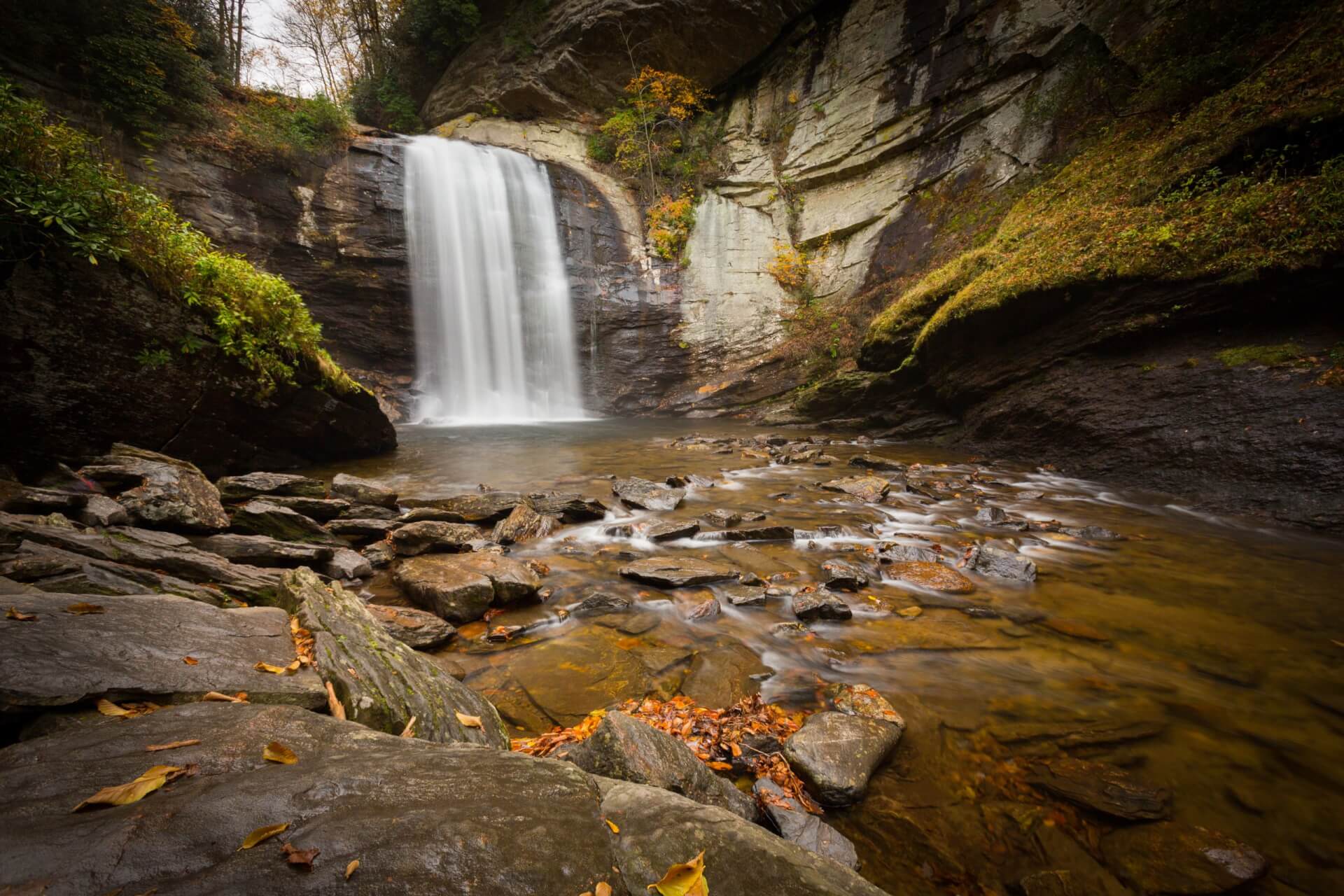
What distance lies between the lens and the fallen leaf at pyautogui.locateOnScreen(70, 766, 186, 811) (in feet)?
2.99

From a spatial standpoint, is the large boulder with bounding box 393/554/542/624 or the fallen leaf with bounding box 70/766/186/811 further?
the large boulder with bounding box 393/554/542/624

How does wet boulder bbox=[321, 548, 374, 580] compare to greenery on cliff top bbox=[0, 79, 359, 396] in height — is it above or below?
below

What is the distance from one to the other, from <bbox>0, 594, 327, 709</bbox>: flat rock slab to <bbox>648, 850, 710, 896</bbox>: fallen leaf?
1.44 metres

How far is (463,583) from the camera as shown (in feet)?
11.1

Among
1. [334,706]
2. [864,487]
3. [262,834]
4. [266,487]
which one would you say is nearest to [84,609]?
[334,706]

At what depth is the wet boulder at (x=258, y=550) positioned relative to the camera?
133 inches

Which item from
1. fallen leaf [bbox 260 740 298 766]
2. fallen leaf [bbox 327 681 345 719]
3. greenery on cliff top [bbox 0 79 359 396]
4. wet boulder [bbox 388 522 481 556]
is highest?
greenery on cliff top [bbox 0 79 359 396]

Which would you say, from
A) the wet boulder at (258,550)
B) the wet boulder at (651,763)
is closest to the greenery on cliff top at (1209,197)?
the wet boulder at (651,763)

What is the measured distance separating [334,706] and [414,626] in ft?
4.35

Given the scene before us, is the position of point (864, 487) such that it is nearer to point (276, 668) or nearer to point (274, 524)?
point (276, 668)

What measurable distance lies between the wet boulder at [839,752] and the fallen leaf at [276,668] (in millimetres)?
2046

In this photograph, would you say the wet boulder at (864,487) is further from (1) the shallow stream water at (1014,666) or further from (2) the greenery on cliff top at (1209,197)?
(2) the greenery on cliff top at (1209,197)

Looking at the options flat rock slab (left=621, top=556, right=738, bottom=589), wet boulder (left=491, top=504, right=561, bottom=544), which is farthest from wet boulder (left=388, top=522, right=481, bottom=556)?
flat rock slab (left=621, top=556, right=738, bottom=589)

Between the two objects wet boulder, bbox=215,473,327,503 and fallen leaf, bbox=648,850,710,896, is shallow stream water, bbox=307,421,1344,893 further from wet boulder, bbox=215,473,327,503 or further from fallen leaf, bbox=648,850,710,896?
wet boulder, bbox=215,473,327,503
